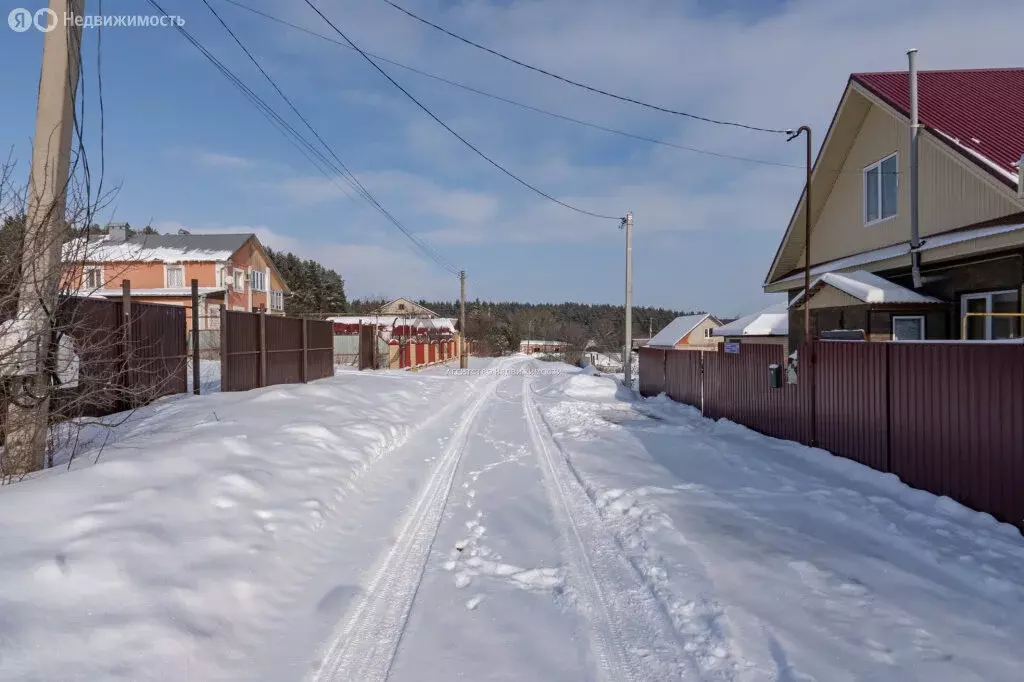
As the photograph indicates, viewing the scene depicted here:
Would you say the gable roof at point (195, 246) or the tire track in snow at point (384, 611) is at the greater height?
the gable roof at point (195, 246)

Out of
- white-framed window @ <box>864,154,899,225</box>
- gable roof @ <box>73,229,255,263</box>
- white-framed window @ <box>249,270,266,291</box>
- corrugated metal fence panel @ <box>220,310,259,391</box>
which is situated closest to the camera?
white-framed window @ <box>864,154,899,225</box>

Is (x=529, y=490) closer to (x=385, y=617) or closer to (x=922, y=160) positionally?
(x=385, y=617)

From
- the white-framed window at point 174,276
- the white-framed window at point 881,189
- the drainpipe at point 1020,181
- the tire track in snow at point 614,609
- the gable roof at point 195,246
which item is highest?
the gable roof at point 195,246

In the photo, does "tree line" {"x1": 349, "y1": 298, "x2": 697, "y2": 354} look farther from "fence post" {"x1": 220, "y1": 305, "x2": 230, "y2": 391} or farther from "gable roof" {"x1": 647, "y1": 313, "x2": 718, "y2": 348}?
"fence post" {"x1": 220, "y1": 305, "x2": 230, "y2": 391}

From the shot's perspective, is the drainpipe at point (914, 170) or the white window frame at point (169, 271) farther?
the white window frame at point (169, 271)

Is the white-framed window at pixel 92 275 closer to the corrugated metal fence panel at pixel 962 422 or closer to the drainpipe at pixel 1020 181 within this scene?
the corrugated metal fence panel at pixel 962 422

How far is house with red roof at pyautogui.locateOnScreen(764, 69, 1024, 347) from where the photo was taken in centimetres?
928

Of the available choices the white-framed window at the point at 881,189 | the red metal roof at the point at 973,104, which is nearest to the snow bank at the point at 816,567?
the red metal roof at the point at 973,104

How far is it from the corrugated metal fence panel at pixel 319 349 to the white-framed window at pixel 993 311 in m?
15.6

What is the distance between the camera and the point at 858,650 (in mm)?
3412

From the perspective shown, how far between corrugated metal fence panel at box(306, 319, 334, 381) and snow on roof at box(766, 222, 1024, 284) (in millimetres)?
13877

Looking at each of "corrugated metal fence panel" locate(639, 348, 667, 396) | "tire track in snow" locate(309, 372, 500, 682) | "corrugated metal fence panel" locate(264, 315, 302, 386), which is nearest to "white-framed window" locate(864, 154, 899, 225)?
"corrugated metal fence panel" locate(639, 348, 667, 396)

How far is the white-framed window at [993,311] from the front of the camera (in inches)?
357

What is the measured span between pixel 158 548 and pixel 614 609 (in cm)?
322
